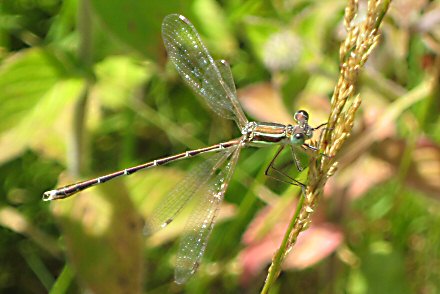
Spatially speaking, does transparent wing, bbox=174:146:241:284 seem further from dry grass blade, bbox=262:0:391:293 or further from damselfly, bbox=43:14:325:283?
dry grass blade, bbox=262:0:391:293

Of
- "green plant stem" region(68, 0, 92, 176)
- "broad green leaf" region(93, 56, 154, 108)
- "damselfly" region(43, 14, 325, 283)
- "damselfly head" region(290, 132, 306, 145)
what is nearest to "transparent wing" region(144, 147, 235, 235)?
"damselfly" region(43, 14, 325, 283)

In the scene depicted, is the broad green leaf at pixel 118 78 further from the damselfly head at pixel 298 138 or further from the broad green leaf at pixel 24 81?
the damselfly head at pixel 298 138

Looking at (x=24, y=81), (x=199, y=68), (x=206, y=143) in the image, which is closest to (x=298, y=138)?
(x=199, y=68)

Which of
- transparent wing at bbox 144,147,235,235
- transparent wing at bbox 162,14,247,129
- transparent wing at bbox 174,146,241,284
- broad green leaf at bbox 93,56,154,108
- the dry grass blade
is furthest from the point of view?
broad green leaf at bbox 93,56,154,108

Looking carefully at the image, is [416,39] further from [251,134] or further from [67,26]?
[67,26]

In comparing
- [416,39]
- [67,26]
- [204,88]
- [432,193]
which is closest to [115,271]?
[204,88]

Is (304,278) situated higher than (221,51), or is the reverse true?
(221,51)
